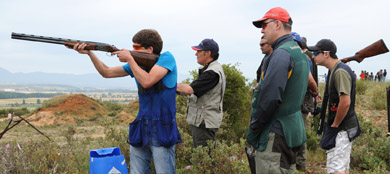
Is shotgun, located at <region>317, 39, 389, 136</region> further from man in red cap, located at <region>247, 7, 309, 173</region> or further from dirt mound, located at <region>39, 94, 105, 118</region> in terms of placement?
dirt mound, located at <region>39, 94, 105, 118</region>

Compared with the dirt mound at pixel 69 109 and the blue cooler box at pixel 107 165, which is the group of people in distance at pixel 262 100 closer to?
the blue cooler box at pixel 107 165

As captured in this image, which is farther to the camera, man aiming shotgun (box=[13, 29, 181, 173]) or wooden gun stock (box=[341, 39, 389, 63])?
wooden gun stock (box=[341, 39, 389, 63])

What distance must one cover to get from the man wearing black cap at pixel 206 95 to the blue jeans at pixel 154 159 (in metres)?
1.10

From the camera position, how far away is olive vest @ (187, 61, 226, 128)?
427 cm

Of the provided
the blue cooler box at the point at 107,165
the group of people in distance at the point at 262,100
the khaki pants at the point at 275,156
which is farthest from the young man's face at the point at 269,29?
the blue cooler box at the point at 107,165

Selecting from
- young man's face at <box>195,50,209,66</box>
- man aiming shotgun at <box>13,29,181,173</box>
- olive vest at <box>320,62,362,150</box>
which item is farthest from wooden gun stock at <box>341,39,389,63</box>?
man aiming shotgun at <box>13,29,181,173</box>

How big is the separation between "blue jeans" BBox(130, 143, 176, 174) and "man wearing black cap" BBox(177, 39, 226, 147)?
1105mm

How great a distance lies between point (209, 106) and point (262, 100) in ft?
6.30

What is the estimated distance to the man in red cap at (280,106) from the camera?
239cm

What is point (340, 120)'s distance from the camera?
12.2 ft

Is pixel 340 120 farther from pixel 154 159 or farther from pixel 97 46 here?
pixel 97 46

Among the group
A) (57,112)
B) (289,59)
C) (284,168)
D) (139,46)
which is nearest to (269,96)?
(289,59)

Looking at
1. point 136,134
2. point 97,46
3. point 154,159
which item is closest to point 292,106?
point 154,159

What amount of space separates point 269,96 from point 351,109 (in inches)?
76.4
